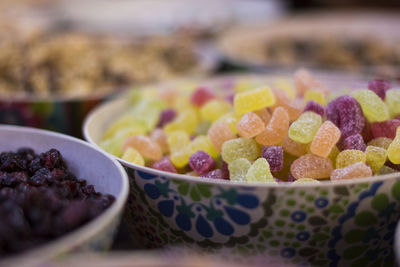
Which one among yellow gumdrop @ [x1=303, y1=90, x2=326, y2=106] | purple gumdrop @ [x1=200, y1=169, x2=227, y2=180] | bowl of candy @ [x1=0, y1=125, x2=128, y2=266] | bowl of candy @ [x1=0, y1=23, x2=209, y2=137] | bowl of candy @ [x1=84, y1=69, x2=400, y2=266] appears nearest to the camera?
bowl of candy @ [x1=0, y1=125, x2=128, y2=266]

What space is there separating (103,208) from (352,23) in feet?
6.80

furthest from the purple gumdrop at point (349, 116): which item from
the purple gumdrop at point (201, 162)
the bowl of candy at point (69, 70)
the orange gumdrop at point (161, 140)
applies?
the bowl of candy at point (69, 70)

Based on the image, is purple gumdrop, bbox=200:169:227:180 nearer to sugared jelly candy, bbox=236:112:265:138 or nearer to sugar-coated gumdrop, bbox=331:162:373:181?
sugared jelly candy, bbox=236:112:265:138

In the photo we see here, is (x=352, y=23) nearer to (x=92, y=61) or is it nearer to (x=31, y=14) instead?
(x=92, y=61)

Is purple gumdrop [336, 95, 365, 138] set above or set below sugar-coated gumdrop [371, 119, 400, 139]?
above

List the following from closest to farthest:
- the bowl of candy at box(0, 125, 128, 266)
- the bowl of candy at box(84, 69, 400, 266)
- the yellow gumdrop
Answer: the bowl of candy at box(0, 125, 128, 266) < the bowl of candy at box(84, 69, 400, 266) < the yellow gumdrop

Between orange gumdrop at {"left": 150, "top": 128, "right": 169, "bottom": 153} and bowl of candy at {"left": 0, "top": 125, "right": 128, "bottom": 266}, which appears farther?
orange gumdrop at {"left": 150, "top": 128, "right": 169, "bottom": 153}

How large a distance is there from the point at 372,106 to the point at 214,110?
0.99 feet

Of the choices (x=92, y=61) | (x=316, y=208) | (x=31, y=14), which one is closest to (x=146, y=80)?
(x=92, y=61)

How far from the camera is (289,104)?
2.57 feet

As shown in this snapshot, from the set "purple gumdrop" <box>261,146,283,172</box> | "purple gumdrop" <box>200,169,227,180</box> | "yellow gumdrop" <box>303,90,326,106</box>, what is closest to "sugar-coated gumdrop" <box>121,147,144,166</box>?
"purple gumdrop" <box>200,169,227,180</box>

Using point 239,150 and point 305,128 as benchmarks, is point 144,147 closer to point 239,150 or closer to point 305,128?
point 239,150

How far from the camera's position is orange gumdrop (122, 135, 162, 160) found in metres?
0.79

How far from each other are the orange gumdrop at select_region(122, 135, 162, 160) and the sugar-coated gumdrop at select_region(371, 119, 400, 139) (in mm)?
394
